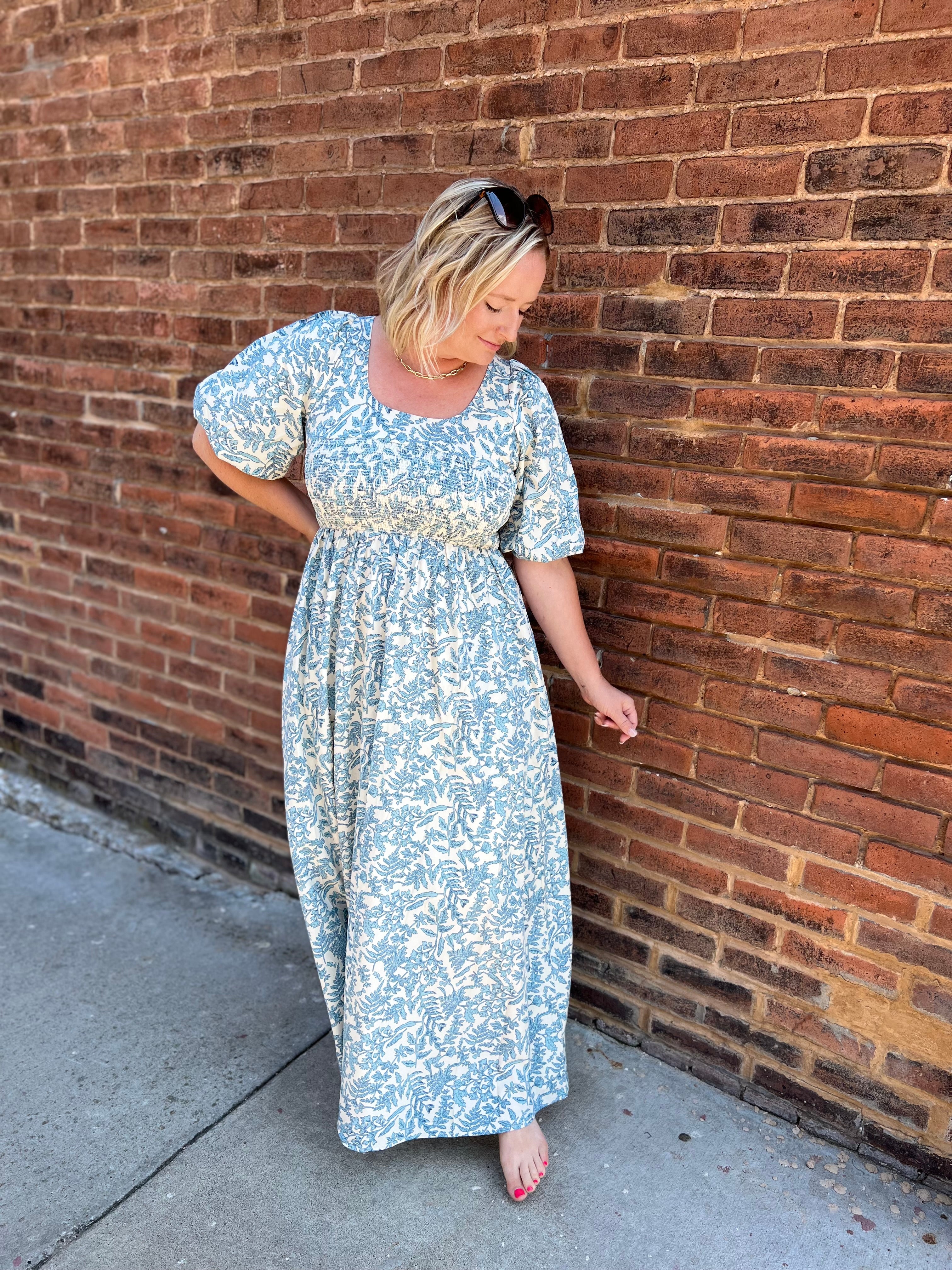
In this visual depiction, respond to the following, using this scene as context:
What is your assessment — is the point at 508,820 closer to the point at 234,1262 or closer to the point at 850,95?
the point at 234,1262

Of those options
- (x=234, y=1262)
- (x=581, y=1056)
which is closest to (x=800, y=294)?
(x=581, y=1056)

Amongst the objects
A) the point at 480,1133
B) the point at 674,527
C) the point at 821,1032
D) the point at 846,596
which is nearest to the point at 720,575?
the point at 674,527

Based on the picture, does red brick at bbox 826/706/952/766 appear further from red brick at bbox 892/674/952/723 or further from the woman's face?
the woman's face

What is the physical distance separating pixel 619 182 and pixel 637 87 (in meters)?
0.19

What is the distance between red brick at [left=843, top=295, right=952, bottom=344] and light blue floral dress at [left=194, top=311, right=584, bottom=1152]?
0.62 m

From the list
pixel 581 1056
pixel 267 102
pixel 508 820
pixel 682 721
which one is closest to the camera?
pixel 508 820

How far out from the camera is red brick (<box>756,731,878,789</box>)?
211 centimetres

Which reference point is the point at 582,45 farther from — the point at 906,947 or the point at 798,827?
the point at 906,947

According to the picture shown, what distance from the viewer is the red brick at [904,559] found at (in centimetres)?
195

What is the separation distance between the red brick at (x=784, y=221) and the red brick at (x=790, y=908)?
139cm

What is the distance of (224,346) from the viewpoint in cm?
307

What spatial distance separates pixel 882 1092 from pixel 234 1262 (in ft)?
4.56

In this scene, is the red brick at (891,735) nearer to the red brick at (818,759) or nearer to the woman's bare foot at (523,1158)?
the red brick at (818,759)

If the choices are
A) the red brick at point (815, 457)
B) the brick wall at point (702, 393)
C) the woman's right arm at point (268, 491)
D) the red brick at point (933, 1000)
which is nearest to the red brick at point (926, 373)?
the brick wall at point (702, 393)
